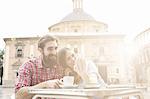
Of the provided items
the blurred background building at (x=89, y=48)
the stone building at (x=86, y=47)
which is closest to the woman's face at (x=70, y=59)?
the blurred background building at (x=89, y=48)

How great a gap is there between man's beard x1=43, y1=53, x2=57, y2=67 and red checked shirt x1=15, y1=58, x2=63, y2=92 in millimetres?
48

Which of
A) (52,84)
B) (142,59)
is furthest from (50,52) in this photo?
(142,59)

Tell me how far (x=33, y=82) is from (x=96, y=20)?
2807 centimetres

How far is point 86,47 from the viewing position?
1095 inches

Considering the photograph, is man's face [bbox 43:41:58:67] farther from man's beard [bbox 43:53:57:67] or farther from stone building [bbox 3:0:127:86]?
stone building [bbox 3:0:127:86]

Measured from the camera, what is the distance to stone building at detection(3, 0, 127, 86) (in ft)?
89.5

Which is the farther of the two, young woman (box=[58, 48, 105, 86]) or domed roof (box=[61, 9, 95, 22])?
domed roof (box=[61, 9, 95, 22])

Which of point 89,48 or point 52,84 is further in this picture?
point 89,48

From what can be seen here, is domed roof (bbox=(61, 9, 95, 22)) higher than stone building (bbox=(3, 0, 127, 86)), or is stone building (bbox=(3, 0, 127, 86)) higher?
domed roof (bbox=(61, 9, 95, 22))

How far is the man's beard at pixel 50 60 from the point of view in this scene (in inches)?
110

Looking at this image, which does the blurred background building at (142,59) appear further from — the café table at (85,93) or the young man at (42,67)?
the café table at (85,93)

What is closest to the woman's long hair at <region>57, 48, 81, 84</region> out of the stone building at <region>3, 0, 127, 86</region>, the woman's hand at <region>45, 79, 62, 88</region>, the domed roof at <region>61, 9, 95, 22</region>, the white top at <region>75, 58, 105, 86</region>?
the white top at <region>75, 58, 105, 86</region>

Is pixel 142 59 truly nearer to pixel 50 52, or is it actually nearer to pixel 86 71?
pixel 86 71

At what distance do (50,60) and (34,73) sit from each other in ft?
0.75
